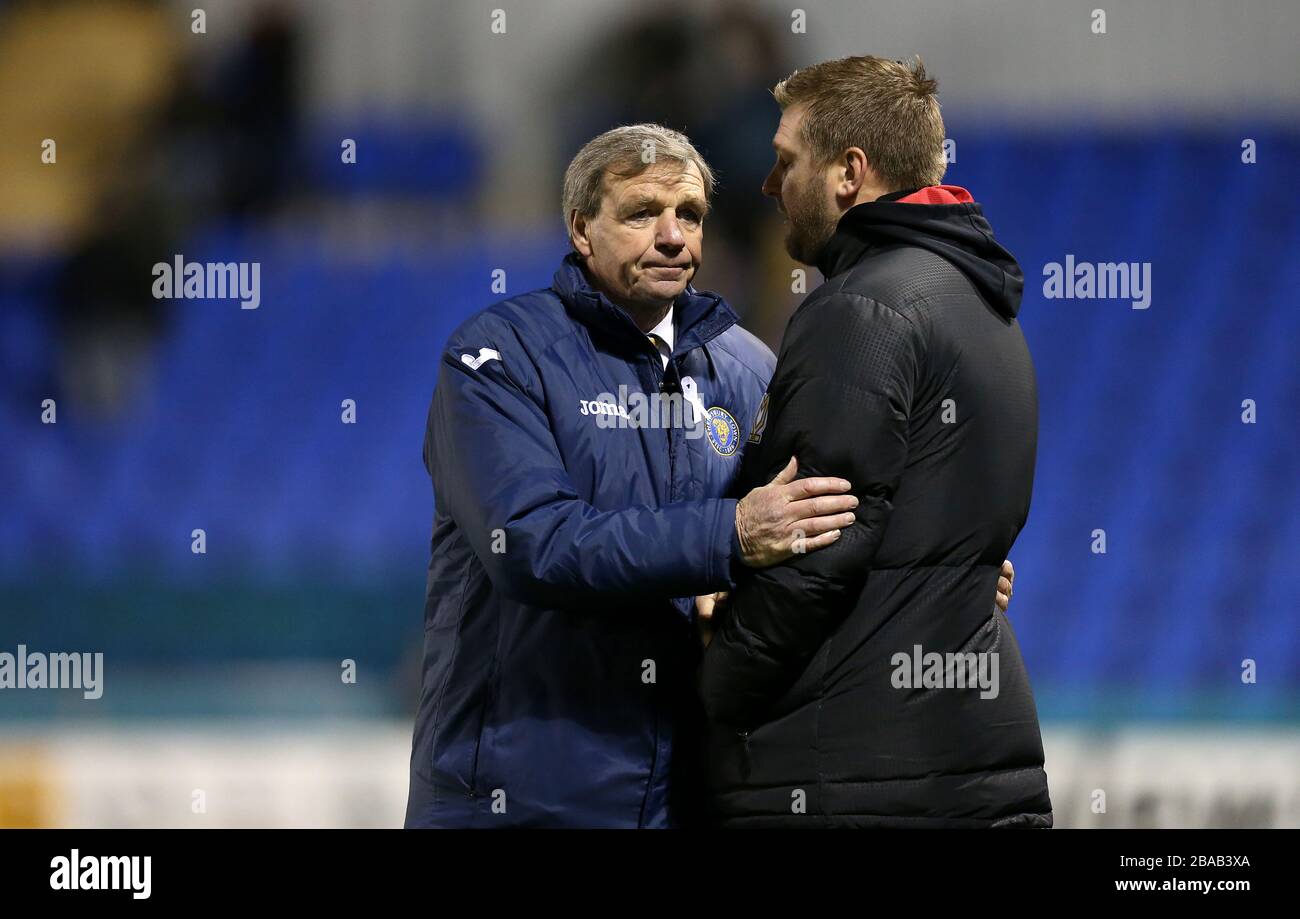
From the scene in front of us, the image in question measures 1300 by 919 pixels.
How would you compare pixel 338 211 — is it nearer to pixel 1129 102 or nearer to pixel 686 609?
pixel 1129 102

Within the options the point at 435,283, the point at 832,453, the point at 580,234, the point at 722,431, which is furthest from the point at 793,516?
the point at 435,283

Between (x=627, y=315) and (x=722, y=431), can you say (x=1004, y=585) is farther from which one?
(x=627, y=315)

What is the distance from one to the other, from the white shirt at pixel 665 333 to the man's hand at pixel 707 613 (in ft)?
1.28

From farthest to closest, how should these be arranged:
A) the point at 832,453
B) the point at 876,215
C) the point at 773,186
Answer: the point at 773,186, the point at 876,215, the point at 832,453

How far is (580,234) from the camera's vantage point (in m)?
2.31

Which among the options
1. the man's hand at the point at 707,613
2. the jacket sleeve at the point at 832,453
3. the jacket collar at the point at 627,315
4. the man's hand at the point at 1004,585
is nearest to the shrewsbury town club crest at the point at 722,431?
the jacket collar at the point at 627,315

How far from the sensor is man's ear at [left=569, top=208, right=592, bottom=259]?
7.55ft

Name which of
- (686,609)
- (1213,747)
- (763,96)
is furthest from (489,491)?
(763,96)

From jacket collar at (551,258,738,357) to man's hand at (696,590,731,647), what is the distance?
15.2 inches

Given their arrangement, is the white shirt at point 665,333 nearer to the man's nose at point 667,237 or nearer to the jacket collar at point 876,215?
the man's nose at point 667,237

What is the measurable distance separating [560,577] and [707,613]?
0.27 m
